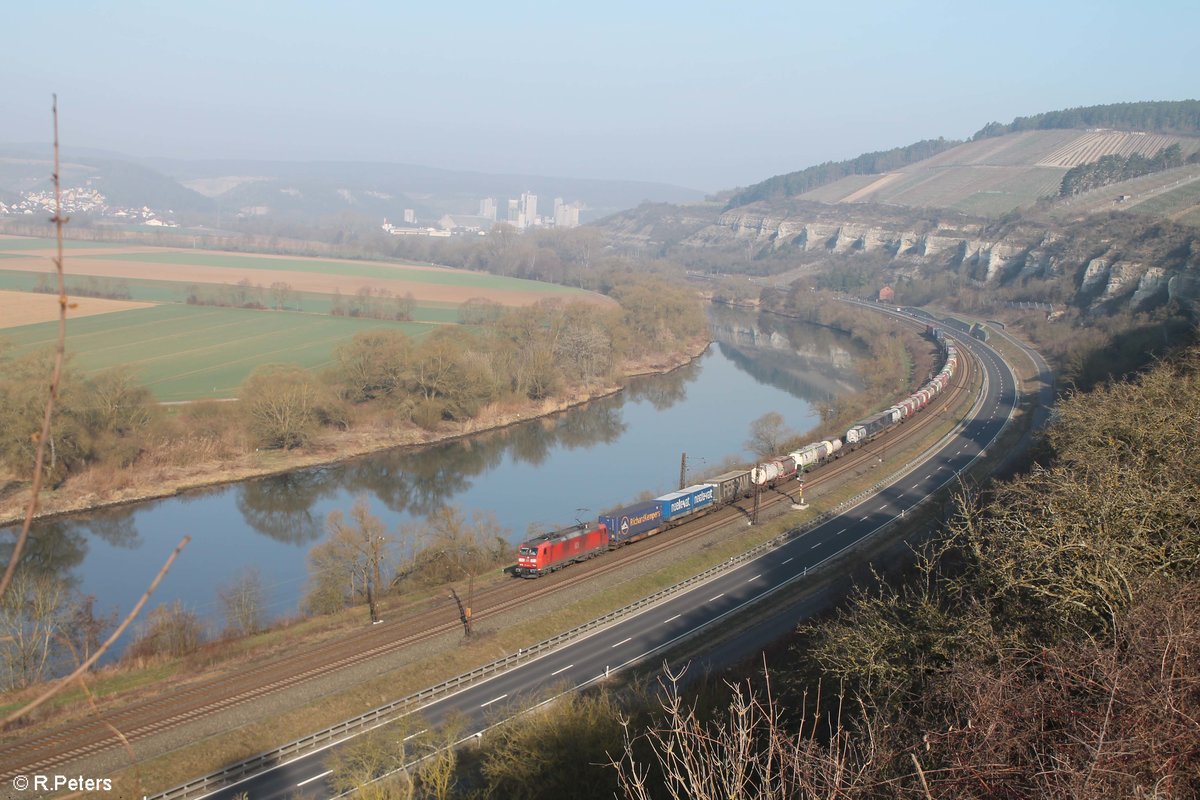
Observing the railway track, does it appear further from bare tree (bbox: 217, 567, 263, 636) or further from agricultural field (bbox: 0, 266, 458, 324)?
agricultural field (bbox: 0, 266, 458, 324)

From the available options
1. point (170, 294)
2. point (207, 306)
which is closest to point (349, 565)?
point (207, 306)

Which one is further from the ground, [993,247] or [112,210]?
[112,210]

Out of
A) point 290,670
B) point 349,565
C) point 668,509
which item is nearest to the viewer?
point 290,670

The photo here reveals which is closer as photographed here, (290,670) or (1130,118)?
(290,670)

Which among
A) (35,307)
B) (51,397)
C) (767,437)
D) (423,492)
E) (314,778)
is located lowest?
(423,492)

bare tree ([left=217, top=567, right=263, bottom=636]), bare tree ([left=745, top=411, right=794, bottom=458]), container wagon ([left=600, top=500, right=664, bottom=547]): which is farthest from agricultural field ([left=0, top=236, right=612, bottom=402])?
bare tree ([left=745, top=411, right=794, bottom=458])

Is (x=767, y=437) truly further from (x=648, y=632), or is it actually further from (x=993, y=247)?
(x=993, y=247)

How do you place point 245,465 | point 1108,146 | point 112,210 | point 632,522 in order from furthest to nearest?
1. point 112,210
2. point 1108,146
3. point 245,465
4. point 632,522

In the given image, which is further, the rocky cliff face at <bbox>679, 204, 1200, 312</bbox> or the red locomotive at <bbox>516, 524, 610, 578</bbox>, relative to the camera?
the rocky cliff face at <bbox>679, 204, 1200, 312</bbox>
